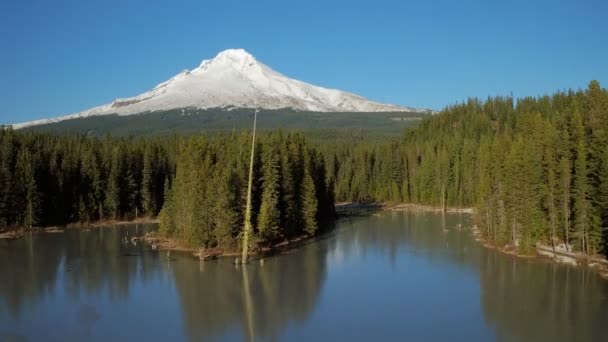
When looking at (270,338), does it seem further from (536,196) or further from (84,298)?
(536,196)

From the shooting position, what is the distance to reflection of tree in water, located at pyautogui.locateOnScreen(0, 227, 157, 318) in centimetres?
3549

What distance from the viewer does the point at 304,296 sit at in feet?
111

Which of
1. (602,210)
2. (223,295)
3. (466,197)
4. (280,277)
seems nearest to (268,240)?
(280,277)

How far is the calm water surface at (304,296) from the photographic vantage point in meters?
27.3

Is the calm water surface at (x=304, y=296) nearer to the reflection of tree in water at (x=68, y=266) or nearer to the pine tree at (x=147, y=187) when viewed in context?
the reflection of tree in water at (x=68, y=266)

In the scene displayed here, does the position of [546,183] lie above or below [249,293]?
above

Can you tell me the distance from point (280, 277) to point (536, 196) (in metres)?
21.6

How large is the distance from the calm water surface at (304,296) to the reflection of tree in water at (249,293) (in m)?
0.07

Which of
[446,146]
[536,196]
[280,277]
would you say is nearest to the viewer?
[280,277]

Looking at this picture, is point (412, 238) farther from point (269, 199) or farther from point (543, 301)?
point (543, 301)

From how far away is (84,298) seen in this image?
33.8 m

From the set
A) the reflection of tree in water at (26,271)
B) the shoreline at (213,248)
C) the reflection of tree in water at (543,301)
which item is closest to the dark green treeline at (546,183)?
the reflection of tree in water at (543,301)

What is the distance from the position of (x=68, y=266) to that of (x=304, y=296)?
19.7 metres

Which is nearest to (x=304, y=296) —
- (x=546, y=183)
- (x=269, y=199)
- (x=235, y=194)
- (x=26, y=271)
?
(x=235, y=194)
